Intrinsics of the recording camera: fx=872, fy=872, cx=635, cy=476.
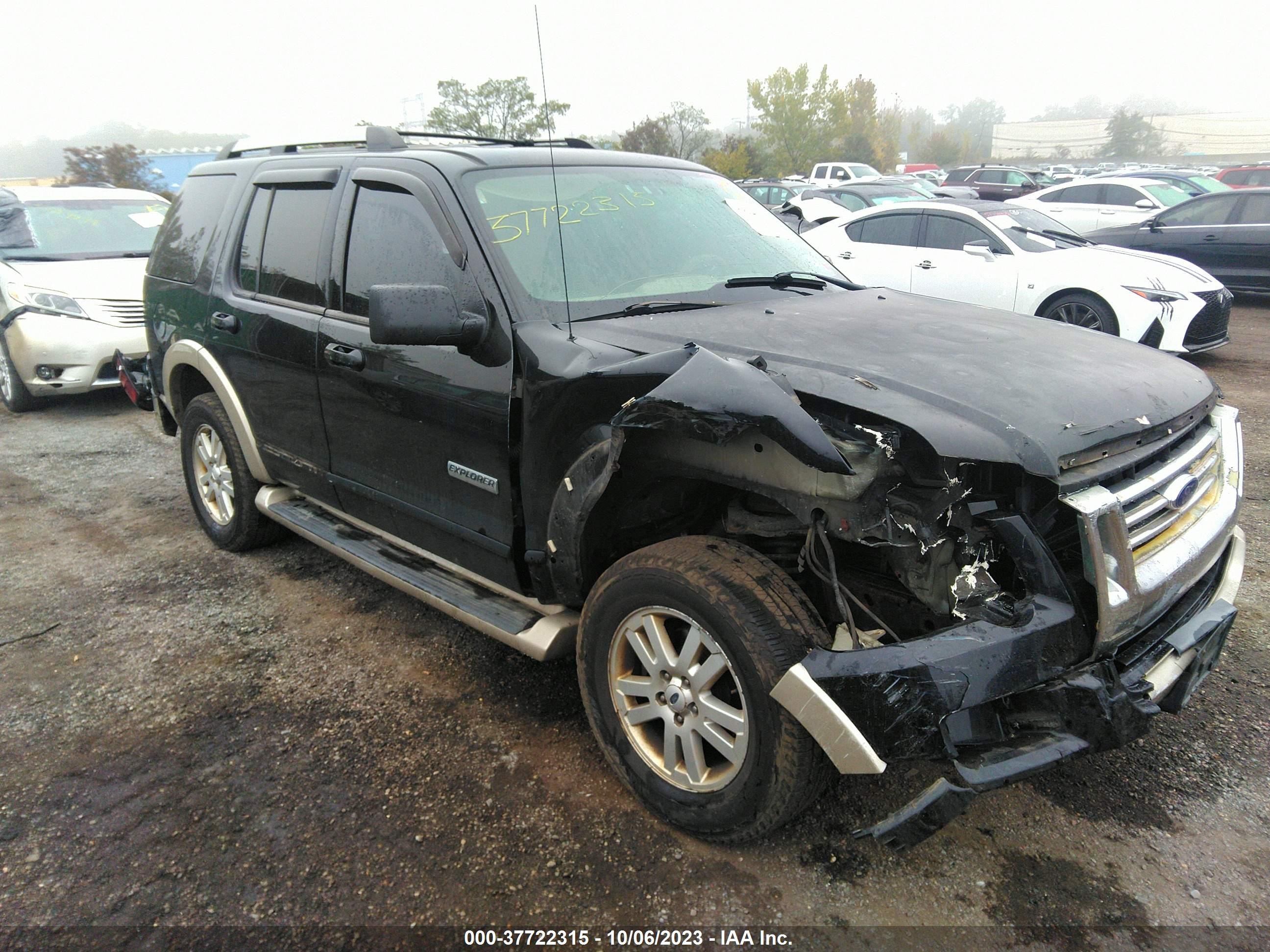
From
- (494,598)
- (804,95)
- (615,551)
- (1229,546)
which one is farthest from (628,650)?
(804,95)

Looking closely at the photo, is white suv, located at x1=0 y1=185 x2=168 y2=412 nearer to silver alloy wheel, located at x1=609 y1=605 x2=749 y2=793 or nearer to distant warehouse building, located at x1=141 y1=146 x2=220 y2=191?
silver alloy wheel, located at x1=609 y1=605 x2=749 y2=793

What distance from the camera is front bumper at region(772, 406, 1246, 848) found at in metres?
1.94

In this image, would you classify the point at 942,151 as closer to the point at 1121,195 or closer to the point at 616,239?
the point at 1121,195

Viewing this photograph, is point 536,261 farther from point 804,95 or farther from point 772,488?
point 804,95

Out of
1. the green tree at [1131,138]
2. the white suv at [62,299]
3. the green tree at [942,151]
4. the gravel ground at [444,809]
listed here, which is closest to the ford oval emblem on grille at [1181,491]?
the gravel ground at [444,809]

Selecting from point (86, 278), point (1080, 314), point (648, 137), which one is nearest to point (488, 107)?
point (648, 137)

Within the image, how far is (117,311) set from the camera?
24.7ft

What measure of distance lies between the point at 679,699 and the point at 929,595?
0.72m

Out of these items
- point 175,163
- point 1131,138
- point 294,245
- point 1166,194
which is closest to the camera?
point 294,245

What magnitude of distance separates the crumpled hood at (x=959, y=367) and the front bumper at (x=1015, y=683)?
0.21m

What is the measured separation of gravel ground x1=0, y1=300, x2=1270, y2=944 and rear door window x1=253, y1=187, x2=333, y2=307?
144 centimetres

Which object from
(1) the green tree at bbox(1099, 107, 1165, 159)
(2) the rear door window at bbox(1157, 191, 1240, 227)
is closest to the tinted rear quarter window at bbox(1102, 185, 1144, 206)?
(2) the rear door window at bbox(1157, 191, 1240, 227)

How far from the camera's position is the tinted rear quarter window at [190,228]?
14.0 feet

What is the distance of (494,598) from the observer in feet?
10.1
